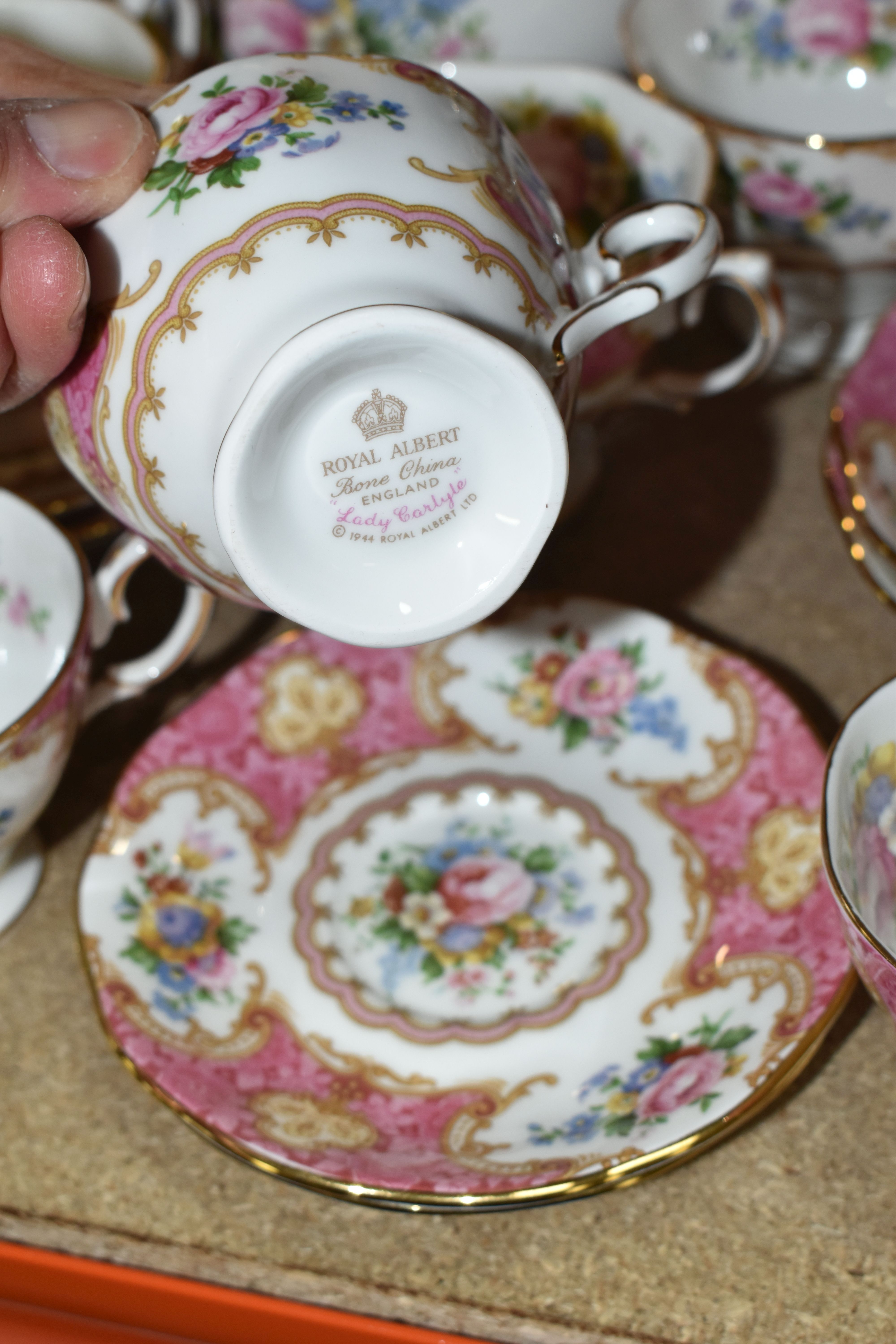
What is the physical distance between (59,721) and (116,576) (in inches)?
2.9

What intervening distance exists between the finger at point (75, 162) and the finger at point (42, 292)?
10 mm

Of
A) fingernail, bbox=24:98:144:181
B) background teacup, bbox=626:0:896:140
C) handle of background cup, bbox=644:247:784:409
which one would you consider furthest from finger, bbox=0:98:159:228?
background teacup, bbox=626:0:896:140

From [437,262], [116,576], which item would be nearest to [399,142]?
[437,262]

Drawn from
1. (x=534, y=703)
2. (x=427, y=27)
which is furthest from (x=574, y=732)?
(x=427, y=27)

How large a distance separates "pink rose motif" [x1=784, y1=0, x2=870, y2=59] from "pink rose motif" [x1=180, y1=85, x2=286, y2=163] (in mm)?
594

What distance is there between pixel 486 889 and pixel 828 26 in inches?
26.7

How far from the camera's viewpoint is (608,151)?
0.76 meters

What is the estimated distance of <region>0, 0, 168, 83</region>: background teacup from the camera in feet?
2.54

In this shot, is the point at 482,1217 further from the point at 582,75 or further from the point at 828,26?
the point at 828,26

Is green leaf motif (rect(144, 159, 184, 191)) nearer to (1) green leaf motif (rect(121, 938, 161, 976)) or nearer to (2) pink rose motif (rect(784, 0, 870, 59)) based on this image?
(1) green leaf motif (rect(121, 938, 161, 976))

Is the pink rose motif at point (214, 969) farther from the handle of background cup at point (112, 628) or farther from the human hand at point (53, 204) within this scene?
the human hand at point (53, 204)

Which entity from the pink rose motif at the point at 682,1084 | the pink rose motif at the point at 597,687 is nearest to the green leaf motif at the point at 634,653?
the pink rose motif at the point at 597,687

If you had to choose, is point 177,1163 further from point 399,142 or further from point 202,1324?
point 399,142

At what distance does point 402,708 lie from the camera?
Answer: 65 centimetres
